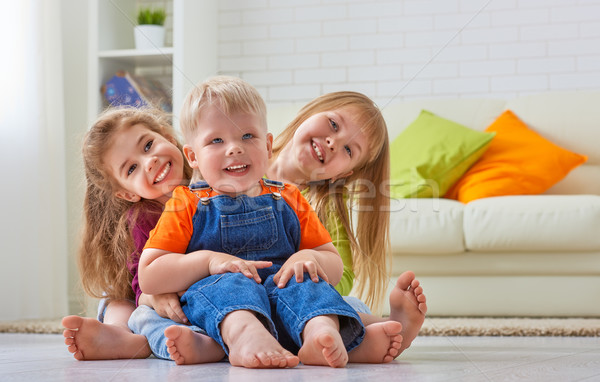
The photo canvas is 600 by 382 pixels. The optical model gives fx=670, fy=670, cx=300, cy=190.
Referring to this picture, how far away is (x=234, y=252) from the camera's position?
4.63 ft

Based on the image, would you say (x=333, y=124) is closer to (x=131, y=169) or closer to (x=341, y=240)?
(x=341, y=240)

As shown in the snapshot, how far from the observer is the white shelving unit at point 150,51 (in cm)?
362

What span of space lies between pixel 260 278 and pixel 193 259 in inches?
5.5

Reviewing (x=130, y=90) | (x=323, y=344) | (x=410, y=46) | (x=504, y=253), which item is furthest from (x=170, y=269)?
(x=410, y=46)

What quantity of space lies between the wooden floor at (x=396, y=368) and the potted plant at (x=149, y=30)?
230 centimetres

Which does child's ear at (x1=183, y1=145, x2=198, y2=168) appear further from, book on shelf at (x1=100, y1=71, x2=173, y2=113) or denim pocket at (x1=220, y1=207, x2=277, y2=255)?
book on shelf at (x1=100, y1=71, x2=173, y2=113)

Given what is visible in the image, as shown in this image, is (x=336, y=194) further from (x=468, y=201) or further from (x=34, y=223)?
(x=34, y=223)

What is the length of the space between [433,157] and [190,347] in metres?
2.04

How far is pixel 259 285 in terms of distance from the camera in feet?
4.25

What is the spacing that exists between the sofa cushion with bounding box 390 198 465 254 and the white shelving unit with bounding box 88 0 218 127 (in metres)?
1.45

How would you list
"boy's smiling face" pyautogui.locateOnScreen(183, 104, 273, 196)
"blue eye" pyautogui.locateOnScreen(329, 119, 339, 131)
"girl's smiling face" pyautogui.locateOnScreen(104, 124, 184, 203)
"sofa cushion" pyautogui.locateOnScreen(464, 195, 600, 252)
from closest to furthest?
"boy's smiling face" pyautogui.locateOnScreen(183, 104, 273, 196) → "girl's smiling face" pyautogui.locateOnScreen(104, 124, 184, 203) → "blue eye" pyautogui.locateOnScreen(329, 119, 339, 131) → "sofa cushion" pyautogui.locateOnScreen(464, 195, 600, 252)

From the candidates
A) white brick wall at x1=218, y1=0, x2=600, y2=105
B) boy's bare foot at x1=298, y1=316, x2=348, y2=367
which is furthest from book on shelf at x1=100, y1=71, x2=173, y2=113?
boy's bare foot at x1=298, y1=316, x2=348, y2=367

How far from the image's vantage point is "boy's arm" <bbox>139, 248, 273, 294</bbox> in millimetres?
1321

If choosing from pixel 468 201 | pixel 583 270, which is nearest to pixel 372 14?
pixel 468 201
